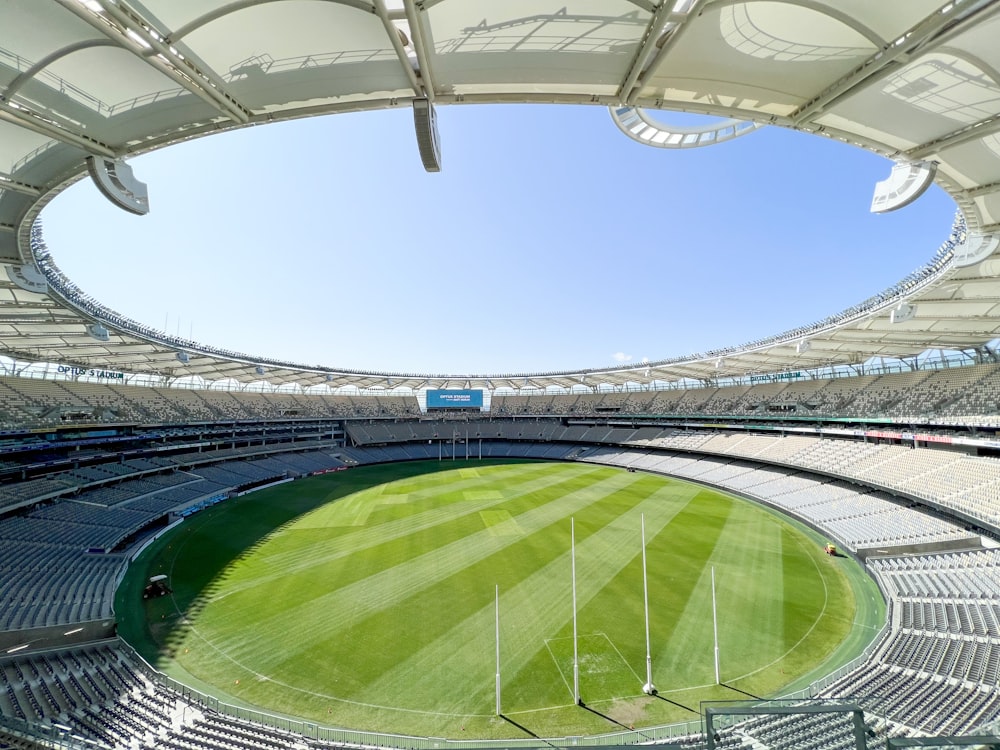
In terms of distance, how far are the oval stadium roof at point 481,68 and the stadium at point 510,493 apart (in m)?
0.05

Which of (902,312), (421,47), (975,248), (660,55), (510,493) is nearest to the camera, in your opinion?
(421,47)

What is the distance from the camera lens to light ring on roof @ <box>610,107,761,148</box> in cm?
1608

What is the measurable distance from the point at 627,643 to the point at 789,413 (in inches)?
1609

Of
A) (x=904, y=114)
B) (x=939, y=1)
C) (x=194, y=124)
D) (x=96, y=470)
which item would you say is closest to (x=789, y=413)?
(x=904, y=114)

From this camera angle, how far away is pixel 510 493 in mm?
43344

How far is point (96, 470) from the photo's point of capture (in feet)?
119

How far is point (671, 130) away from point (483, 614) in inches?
845

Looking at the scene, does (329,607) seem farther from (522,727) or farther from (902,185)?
(902,185)

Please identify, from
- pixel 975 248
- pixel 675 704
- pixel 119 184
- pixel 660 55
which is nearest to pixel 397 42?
pixel 660 55

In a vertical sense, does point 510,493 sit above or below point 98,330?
below

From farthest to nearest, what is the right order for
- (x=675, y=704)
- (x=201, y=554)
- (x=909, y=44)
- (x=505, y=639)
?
(x=201, y=554), (x=505, y=639), (x=675, y=704), (x=909, y=44)

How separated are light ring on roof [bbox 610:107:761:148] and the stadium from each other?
108mm

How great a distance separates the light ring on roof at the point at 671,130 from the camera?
16078 millimetres

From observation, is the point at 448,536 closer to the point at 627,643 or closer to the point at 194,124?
the point at 627,643
